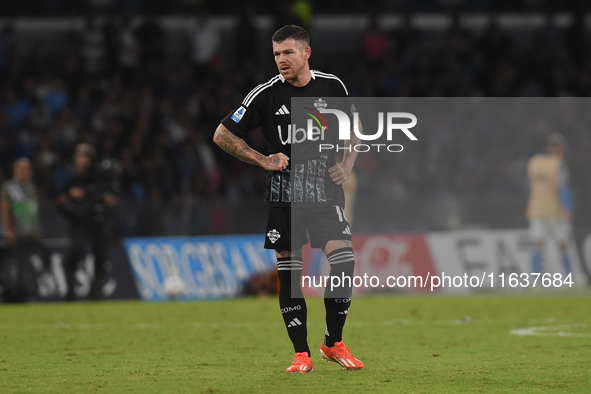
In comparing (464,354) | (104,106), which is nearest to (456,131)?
(104,106)

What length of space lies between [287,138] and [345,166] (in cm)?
47

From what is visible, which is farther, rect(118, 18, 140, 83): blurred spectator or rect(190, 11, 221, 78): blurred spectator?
rect(190, 11, 221, 78): blurred spectator

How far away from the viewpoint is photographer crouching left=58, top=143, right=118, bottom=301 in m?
14.5

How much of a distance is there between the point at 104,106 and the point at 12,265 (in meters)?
4.41

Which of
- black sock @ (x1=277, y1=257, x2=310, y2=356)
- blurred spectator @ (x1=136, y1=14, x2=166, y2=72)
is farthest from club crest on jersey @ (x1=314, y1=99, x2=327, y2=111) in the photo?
blurred spectator @ (x1=136, y1=14, x2=166, y2=72)

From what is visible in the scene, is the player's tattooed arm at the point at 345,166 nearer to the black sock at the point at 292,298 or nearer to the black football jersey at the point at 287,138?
the black football jersey at the point at 287,138

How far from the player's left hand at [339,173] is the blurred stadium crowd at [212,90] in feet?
28.4

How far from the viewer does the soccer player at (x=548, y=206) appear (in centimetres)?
1538

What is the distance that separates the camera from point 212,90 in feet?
63.8

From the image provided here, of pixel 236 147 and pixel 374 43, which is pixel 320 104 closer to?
pixel 236 147

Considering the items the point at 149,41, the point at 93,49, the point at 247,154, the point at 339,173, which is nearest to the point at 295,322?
the point at 339,173

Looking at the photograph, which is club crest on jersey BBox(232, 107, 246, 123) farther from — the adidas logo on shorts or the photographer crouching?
the photographer crouching

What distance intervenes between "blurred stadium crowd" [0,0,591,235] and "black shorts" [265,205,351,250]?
8.65 metres

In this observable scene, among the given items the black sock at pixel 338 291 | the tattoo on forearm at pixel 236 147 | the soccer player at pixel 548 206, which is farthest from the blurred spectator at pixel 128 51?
the black sock at pixel 338 291
